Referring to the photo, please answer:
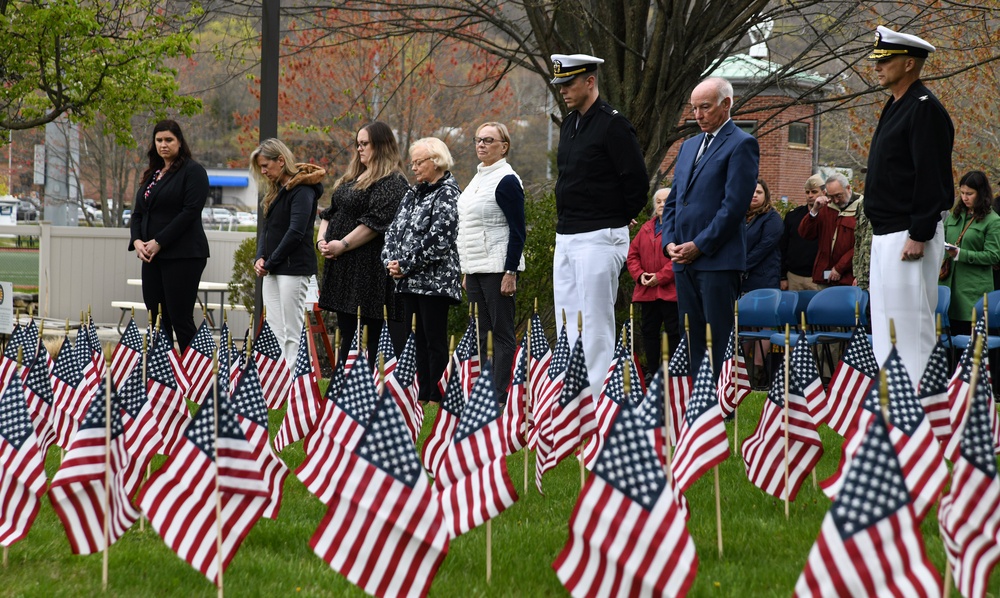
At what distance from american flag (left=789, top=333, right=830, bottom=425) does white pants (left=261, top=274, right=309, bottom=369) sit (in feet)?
15.5

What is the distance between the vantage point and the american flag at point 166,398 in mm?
6781

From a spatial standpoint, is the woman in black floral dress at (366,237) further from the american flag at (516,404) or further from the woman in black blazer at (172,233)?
the american flag at (516,404)

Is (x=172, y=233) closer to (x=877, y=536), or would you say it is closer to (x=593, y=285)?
(x=593, y=285)

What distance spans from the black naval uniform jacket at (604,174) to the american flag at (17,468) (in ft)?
12.0

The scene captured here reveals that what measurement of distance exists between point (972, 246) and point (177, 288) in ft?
23.9

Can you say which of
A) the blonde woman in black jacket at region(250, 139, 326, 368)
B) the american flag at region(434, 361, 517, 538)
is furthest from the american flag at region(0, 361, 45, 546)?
the blonde woman in black jacket at region(250, 139, 326, 368)

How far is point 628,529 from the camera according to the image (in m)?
4.07

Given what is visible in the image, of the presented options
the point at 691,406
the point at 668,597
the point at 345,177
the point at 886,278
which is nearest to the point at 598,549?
the point at 668,597

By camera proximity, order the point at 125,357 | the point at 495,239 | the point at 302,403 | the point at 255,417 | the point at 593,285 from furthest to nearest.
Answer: the point at 495,239 < the point at 125,357 < the point at 593,285 < the point at 302,403 < the point at 255,417

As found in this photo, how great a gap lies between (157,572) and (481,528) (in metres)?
1.55

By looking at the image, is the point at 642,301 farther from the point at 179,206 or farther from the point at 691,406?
the point at 691,406

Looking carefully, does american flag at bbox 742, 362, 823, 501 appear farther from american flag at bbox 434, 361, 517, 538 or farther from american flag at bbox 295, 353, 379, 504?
american flag at bbox 295, 353, 379, 504

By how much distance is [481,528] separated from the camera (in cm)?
568

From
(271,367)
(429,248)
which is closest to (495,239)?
(429,248)
